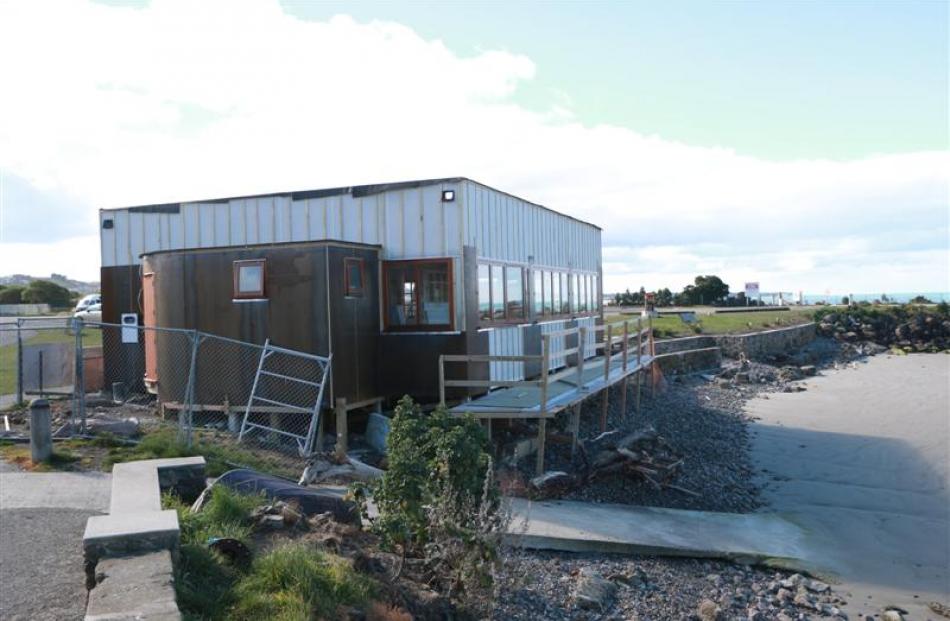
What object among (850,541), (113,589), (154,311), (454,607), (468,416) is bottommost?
(850,541)

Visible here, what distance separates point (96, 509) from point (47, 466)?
2.53 metres

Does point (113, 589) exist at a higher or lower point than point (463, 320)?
lower

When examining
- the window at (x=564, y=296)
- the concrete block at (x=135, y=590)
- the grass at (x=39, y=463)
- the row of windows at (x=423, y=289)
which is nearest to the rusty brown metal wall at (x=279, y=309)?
the row of windows at (x=423, y=289)

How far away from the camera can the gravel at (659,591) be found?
289 inches

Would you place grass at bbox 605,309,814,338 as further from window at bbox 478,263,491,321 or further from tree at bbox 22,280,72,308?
tree at bbox 22,280,72,308

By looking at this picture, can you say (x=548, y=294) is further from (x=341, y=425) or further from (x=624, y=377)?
(x=341, y=425)

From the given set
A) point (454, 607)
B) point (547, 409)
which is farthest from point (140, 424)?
point (454, 607)

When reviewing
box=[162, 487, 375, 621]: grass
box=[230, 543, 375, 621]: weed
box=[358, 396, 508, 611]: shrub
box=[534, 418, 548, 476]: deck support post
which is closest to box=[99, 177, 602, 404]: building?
box=[534, 418, 548, 476]: deck support post

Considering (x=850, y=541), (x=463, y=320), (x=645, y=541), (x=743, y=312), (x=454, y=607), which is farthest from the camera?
(x=743, y=312)

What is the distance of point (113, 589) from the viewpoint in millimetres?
4551

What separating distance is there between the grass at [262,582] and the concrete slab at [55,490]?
283 cm

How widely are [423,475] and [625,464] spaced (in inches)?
274

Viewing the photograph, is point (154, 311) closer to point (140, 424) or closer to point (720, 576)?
point (140, 424)

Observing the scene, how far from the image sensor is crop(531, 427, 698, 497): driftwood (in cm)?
1197
